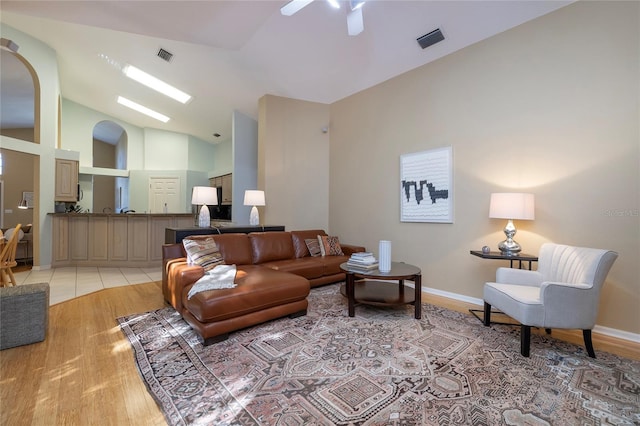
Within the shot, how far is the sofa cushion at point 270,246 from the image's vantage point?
12.9 feet

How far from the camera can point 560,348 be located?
2.31 m

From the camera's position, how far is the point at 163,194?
8.57 m

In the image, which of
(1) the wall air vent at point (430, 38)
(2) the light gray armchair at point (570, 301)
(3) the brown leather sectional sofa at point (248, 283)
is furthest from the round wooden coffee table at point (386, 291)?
(1) the wall air vent at point (430, 38)

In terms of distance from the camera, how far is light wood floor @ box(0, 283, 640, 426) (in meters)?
1.50

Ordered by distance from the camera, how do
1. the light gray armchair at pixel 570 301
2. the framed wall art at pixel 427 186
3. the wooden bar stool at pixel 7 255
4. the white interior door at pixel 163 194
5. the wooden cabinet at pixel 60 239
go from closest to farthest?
1. the light gray armchair at pixel 570 301
2. the wooden bar stool at pixel 7 255
3. the framed wall art at pixel 427 186
4. the wooden cabinet at pixel 60 239
5. the white interior door at pixel 163 194

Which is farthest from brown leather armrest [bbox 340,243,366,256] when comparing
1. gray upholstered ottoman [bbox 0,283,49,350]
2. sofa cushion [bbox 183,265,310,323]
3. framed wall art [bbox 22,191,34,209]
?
framed wall art [bbox 22,191,34,209]

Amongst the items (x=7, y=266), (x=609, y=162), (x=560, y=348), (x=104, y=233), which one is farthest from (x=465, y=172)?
(x=104, y=233)

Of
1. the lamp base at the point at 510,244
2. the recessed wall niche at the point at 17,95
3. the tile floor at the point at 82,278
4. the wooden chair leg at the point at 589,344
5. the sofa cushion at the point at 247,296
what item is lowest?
the tile floor at the point at 82,278

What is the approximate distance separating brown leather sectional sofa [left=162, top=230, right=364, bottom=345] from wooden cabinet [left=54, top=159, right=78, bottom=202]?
4218mm

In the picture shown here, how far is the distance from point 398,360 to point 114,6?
179 inches

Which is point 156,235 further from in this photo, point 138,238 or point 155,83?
point 155,83

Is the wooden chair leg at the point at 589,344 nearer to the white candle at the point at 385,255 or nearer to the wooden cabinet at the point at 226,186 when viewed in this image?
the white candle at the point at 385,255

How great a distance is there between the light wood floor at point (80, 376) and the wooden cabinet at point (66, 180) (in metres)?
3.82

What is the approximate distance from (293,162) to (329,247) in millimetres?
1888
